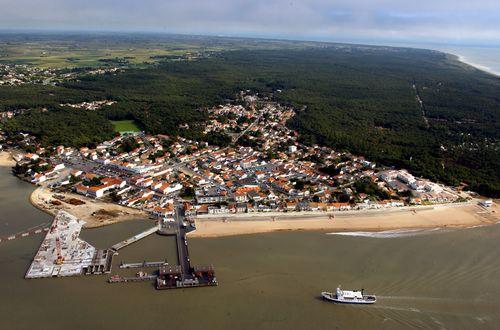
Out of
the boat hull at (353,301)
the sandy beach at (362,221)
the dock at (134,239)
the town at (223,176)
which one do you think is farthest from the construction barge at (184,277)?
the town at (223,176)

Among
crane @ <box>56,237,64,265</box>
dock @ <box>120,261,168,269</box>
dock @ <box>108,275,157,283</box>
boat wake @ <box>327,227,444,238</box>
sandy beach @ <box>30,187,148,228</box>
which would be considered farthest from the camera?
sandy beach @ <box>30,187,148,228</box>

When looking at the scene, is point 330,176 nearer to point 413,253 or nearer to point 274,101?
point 413,253

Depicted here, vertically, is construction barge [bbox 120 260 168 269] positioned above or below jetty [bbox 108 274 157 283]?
below

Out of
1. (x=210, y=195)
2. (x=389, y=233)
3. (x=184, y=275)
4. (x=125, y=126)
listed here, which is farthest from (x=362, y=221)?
(x=125, y=126)

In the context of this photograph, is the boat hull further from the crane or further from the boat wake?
the crane

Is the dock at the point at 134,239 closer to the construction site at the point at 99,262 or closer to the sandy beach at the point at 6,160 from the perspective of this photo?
the construction site at the point at 99,262

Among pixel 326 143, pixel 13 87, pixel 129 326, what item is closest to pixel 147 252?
pixel 129 326

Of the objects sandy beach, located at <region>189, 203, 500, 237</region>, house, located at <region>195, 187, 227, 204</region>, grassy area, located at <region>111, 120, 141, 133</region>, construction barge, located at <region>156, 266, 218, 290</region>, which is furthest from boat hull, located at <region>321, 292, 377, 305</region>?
grassy area, located at <region>111, 120, 141, 133</region>
